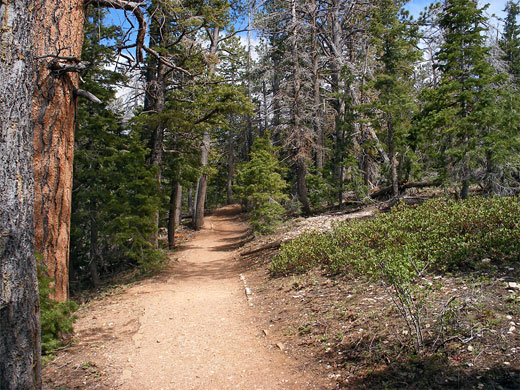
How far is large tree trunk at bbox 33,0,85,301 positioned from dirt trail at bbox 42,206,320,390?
1.30m

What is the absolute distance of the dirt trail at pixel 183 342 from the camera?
14.2 feet

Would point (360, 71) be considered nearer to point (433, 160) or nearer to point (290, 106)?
point (290, 106)

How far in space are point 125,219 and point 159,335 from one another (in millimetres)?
4802

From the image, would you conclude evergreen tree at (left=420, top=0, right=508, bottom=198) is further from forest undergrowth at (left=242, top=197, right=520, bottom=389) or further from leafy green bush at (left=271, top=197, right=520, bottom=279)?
forest undergrowth at (left=242, top=197, right=520, bottom=389)

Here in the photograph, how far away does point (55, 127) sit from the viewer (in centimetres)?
514

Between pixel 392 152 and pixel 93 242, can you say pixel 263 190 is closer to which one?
pixel 392 152

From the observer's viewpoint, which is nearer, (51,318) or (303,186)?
(51,318)

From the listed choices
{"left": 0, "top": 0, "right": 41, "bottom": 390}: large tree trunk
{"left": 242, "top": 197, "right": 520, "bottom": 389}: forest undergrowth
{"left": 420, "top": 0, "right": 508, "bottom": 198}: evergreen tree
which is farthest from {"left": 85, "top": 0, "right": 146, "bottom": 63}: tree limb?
{"left": 420, "top": 0, "right": 508, "bottom": 198}: evergreen tree

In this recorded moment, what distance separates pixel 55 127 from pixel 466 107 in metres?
9.39

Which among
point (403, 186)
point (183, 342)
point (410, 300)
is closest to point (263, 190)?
point (403, 186)

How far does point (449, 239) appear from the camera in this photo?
5852 mm

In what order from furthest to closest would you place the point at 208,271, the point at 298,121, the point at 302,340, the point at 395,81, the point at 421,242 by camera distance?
1. the point at 298,121
2. the point at 208,271
3. the point at 395,81
4. the point at 421,242
5. the point at 302,340

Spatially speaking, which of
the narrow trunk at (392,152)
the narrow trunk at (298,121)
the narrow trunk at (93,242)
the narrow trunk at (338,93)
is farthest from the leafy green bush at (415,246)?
the narrow trunk at (298,121)

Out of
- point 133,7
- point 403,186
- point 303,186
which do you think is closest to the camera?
point 133,7
